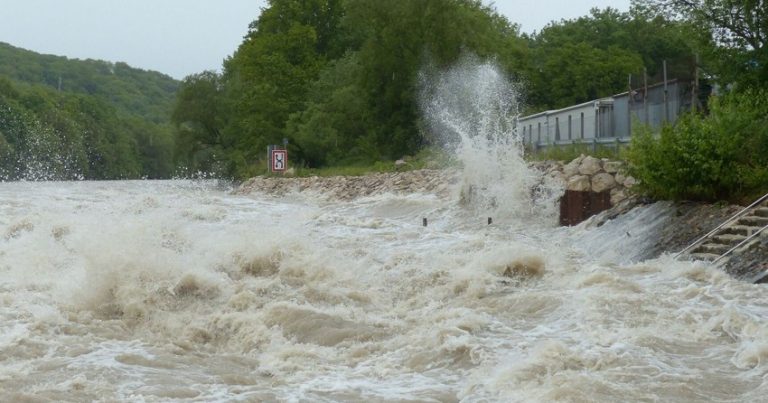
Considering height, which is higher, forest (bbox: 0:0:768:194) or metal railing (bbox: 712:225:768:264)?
forest (bbox: 0:0:768:194)

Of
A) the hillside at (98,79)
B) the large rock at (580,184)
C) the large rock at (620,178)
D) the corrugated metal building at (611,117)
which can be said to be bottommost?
the large rock at (580,184)

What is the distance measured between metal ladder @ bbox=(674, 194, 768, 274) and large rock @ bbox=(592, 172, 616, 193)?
5985 mm

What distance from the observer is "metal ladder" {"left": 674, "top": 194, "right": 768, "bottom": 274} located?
1524cm

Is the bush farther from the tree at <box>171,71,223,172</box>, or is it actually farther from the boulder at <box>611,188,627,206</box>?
the tree at <box>171,71,223,172</box>

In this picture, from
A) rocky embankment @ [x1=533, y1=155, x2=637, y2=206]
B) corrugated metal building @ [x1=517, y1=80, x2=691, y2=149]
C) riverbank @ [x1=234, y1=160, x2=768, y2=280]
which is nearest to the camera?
riverbank @ [x1=234, y1=160, x2=768, y2=280]

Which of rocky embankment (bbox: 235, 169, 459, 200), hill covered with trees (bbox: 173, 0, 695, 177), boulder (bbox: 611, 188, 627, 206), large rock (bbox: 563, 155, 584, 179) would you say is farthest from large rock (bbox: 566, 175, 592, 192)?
hill covered with trees (bbox: 173, 0, 695, 177)

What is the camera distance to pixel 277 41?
62.6 metres

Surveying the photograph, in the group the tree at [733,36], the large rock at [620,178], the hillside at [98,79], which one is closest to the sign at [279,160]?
the large rock at [620,178]

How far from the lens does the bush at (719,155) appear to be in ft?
57.2

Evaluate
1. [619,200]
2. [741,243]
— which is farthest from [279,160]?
[741,243]

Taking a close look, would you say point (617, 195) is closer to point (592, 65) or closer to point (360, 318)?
point (360, 318)

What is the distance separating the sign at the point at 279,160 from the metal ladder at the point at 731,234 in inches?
1637

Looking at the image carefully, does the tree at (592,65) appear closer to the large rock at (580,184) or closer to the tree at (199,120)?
the tree at (199,120)

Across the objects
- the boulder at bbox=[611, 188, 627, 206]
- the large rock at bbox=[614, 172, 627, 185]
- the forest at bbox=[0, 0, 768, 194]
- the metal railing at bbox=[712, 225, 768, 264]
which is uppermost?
the forest at bbox=[0, 0, 768, 194]
